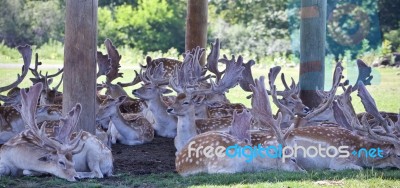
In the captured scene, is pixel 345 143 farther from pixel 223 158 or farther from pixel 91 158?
pixel 91 158

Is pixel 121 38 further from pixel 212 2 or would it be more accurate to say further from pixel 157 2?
pixel 212 2

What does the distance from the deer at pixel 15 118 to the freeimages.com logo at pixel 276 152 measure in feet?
8.89

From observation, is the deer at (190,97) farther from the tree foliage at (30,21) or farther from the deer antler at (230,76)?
the tree foliage at (30,21)

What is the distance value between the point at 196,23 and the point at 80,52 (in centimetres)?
496

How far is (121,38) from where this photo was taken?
122ft

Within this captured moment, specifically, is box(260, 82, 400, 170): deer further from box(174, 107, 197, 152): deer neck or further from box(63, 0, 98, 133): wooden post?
box(63, 0, 98, 133): wooden post

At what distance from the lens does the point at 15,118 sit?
9625mm

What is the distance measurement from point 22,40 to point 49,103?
80.3 feet

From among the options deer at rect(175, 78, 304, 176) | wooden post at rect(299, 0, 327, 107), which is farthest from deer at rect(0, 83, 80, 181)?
wooden post at rect(299, 0, 327, 107)

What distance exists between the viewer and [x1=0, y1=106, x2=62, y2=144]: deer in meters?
9.51

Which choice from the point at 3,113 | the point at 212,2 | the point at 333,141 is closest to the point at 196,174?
the point at 333,141

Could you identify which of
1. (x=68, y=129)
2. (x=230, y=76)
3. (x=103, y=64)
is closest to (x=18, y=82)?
(x=103, y=64)

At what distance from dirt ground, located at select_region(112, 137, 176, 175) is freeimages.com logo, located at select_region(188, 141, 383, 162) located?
771mm

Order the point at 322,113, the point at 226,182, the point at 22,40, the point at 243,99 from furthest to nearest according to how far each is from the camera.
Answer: the point at 22,40 < the point at 243,99 < the point at 322,113 < the point at 226,182
